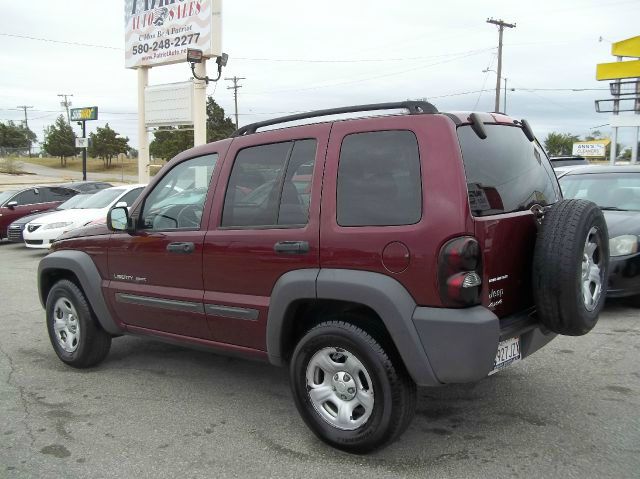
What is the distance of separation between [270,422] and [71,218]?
34.4 ft

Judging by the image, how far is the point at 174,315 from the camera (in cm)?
420

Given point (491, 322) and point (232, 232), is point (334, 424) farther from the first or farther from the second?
point (232, 232)

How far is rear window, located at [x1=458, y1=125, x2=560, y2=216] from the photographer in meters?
3.14

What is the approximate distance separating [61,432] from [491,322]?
274cm

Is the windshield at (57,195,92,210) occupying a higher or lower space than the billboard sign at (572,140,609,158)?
lower

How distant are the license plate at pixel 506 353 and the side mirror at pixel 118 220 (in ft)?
9.30

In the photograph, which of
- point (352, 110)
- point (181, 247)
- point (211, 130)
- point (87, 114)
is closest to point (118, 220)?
point (181, 247)

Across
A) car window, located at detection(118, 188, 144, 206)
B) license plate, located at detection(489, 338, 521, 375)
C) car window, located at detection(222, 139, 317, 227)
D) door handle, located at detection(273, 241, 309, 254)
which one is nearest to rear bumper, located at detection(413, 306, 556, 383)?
license plate, located at detection(489, 338, 521, 375)

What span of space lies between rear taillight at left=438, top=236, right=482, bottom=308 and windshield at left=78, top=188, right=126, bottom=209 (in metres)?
11.3

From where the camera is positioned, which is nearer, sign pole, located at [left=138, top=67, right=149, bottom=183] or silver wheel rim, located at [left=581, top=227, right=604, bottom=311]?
silver wheel rim, located at [left=581, top=227, right=604, bottom=311]

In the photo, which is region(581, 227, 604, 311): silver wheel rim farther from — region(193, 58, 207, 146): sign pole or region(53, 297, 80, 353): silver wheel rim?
region(193, 58, 207, 146): sign pole

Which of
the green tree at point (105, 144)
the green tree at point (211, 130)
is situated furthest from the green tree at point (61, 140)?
the green tree at point (211, 130)

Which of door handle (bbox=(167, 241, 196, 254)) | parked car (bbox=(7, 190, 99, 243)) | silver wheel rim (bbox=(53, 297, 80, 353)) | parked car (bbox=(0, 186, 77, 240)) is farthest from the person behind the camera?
parked car (bbox=(0, 186, 77, 240))

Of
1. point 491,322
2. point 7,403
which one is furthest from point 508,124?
point 7,403
